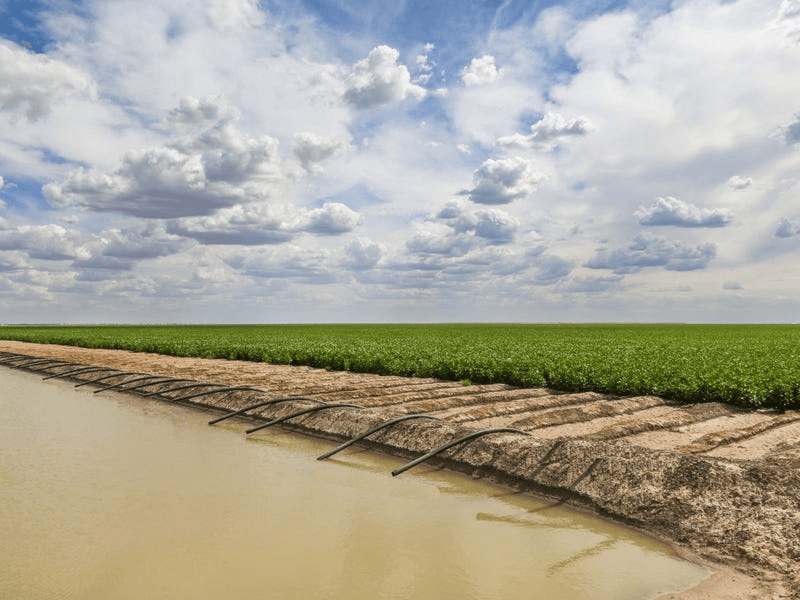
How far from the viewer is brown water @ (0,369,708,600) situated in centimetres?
479

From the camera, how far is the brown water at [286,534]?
4.79m

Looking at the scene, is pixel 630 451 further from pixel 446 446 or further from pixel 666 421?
pixel 666 421

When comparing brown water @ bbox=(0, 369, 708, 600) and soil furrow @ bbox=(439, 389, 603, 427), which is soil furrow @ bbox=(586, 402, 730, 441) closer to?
soil furrow @ bbox=(439, 389, 603, 427)

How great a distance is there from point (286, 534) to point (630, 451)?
452 centimetres

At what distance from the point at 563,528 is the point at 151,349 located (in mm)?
28818

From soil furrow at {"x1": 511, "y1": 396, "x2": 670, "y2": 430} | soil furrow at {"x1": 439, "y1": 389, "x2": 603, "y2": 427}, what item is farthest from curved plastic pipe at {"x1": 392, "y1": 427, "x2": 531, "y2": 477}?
soil furrow at {"x1": 439, "y1": 389, "x2": 603, "y2": 427}

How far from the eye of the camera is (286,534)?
5848mm

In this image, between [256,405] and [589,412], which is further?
[256,405]

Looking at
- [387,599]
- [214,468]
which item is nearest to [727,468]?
[387,599]

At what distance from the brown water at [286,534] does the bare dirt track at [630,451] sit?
467 mm

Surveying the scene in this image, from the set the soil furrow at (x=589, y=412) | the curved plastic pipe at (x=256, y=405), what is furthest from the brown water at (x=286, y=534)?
the soil furrow at (x=589, y=412)

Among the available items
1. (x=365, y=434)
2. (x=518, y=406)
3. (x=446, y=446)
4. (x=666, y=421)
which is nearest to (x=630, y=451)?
(x=446, y=446)

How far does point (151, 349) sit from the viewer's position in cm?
3075

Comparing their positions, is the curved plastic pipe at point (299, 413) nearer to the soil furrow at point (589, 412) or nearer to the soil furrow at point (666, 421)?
the soil furrow at point (589, 412)
